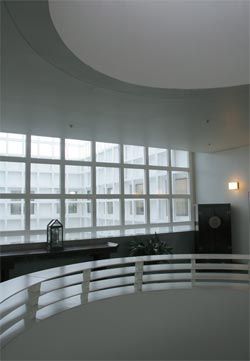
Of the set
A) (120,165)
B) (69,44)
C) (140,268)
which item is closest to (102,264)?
(140,268)

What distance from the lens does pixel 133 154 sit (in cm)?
799

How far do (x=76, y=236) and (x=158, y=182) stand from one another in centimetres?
273

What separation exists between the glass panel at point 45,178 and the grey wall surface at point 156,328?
13.7 ft

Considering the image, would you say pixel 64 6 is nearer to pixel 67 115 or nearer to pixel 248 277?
pixel 67 115

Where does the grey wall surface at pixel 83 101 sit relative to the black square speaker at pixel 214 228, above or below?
A: above

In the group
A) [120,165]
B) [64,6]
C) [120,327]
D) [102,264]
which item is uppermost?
[64,6]

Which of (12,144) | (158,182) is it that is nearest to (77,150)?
(12,144)

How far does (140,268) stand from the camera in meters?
3.19

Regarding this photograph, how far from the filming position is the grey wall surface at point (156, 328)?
106 inches

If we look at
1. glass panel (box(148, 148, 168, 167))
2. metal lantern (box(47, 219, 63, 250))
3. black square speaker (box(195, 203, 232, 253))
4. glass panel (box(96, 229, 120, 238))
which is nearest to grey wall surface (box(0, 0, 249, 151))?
glass panel (box(148, 148, 168, 167))

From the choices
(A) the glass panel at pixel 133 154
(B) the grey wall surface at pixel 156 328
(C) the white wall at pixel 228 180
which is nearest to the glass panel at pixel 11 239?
(A) the glass panel at pixel 133 154

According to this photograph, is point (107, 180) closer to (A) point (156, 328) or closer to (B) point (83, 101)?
(B) point (83, 101)

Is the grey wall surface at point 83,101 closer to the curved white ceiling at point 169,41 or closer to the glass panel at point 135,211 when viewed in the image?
the curved white ceiling at point 169,41

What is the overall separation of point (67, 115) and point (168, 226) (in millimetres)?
4773
